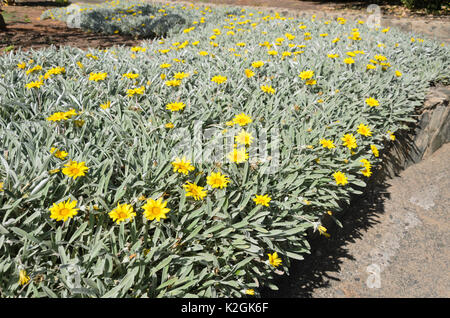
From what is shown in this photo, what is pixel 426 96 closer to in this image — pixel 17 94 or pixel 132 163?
pixel 132 163

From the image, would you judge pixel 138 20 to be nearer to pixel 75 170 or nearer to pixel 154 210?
pixel 75 170

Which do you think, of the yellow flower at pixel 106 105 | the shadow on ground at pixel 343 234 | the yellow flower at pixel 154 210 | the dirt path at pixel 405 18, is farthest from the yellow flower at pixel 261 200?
the dirt path at pixel 405 18

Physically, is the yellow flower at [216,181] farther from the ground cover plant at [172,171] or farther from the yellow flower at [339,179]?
the yellow flower at [339,179]

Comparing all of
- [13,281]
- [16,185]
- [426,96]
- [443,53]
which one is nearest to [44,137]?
[16,185]

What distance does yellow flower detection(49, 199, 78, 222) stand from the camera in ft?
4.62

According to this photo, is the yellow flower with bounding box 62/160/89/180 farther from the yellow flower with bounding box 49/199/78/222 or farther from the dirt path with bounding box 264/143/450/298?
the dirt path with bounding box 264/143/450/298

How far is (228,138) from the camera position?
7.11ft

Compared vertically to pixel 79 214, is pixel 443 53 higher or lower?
higher

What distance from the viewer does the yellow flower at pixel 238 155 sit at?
6.06ft

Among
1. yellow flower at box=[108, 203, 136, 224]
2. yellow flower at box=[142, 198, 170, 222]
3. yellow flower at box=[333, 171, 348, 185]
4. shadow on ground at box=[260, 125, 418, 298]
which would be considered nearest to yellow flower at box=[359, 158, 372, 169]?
yellow flower at box=[333, 171, 348, 185]

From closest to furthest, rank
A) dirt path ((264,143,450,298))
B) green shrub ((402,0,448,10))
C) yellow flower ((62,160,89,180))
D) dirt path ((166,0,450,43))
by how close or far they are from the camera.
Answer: yellow flower ((62,160,89,180)) < dirt path ((264,143,450,298)) < dirt path ((166,0,450,43)) < green shrub ((402,0,448,10))

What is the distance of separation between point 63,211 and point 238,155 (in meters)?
0.95

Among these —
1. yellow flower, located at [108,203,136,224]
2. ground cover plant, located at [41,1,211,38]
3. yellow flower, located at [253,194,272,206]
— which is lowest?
yellow flower, located at [253,194,272,206]

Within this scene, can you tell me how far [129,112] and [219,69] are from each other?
1389mm
